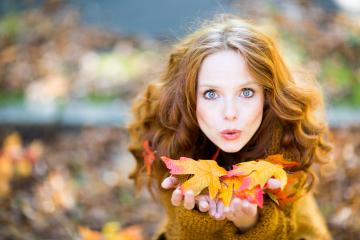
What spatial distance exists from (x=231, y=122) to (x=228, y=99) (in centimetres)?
8

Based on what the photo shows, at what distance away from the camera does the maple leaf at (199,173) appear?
190cm

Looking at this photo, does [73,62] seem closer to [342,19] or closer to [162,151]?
[342,19]

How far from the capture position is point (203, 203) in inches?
76.3

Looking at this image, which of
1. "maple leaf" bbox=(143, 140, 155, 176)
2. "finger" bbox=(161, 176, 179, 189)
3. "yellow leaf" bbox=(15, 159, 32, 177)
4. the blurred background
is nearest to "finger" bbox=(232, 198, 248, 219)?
"finger" bbox=(161, 176, 179, 189)

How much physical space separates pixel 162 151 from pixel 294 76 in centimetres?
60

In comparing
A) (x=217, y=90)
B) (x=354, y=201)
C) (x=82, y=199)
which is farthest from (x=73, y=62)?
(x=217, y=90)

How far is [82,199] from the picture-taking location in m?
3.48

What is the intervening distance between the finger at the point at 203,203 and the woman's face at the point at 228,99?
19cm

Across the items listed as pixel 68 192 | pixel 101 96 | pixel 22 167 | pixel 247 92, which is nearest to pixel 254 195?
pixel 247 92

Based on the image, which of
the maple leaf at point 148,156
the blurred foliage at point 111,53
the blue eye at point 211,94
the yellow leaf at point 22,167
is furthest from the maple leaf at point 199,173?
the blurred foliage at point 111,53

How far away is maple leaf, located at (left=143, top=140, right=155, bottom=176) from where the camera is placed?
2301 mm

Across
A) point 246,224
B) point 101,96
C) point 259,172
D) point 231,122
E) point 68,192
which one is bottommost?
point 68,192

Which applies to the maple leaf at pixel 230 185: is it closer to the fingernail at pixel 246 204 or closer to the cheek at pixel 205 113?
the fingernail at pixel 246 204

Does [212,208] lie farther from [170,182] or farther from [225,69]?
[225,69]
